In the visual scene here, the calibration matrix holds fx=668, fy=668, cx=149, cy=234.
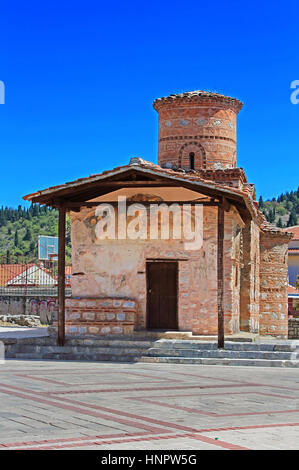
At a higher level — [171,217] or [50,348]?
[171,217]

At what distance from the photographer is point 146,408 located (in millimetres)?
8430

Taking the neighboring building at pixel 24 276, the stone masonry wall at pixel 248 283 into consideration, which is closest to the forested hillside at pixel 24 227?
the neighboring building at pixel 24 276

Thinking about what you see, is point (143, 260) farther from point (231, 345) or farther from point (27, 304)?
point (27, 304)

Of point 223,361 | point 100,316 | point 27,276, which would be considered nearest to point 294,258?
point 27,276

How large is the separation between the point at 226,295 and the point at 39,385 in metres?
7.94

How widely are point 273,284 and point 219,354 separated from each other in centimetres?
1139

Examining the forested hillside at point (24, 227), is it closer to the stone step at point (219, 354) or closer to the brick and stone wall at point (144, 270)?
the brick and stone wall at point (144, 270)

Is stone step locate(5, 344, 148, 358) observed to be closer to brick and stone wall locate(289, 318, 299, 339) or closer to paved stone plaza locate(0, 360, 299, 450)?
paved stone plaza locate(0, 360, 299, 450)

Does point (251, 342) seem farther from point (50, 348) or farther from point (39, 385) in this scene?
point (39, 385)

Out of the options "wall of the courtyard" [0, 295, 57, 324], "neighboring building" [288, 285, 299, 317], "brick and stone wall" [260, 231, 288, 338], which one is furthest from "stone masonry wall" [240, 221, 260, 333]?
"neighboring building" [288, 285, 299, 317]

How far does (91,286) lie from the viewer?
17594 millimetres

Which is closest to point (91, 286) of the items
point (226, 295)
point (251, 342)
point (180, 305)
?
point (180, 305)
